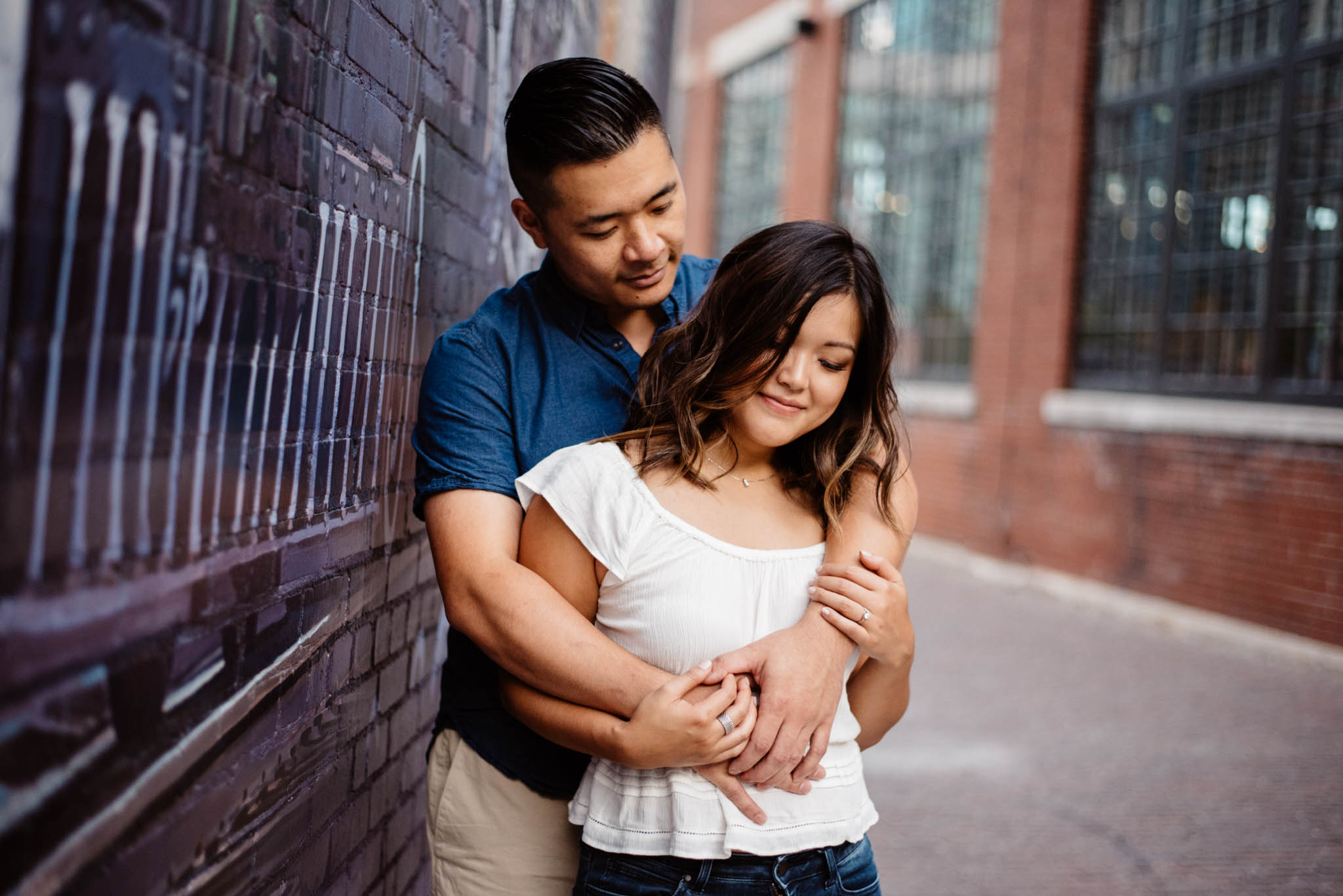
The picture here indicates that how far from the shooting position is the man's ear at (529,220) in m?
2.11

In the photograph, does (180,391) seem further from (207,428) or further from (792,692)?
(792,692)

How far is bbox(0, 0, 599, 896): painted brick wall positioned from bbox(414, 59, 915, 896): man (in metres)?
0.22

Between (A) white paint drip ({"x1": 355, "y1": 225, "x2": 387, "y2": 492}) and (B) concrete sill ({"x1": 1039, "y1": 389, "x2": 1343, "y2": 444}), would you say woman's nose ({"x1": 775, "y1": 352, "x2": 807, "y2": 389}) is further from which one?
(B) concrete sill ({"x1": 1039, "y1": 389, "x2": 1343, "y2": 444})

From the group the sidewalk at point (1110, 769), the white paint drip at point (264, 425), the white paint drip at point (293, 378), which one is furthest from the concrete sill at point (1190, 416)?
the white paint drip at point (264, 425)

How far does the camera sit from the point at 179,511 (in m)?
1.33

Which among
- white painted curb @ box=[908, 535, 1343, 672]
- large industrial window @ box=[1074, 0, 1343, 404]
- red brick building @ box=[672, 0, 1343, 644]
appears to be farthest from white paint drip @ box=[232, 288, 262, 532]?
large industrial window @ box=[1074, 0, 1343, 404]

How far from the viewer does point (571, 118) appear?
1960 mm

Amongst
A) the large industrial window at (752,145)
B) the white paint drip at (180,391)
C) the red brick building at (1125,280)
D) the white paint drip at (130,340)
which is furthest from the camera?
the large industrial window at (752,145)

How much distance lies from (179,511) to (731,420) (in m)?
0.87

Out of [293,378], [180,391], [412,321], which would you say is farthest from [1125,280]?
[180,391]

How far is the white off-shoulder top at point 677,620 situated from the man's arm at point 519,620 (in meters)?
0.06

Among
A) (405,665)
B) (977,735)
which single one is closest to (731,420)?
(405,665)

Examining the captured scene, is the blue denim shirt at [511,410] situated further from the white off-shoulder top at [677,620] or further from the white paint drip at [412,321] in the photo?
the white paint drip at [412,321]

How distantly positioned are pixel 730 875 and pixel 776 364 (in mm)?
761
